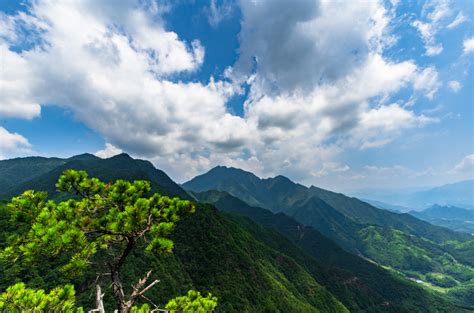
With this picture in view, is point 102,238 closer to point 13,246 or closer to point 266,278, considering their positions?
point 13,246

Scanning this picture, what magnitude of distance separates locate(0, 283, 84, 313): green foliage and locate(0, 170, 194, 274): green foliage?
1.11m

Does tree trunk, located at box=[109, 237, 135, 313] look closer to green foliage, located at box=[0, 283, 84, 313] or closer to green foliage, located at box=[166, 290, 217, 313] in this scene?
green foliage, located at box=[0, 283, 84, 313]

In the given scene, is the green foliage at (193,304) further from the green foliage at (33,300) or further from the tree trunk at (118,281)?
the green foliage at (33,300)

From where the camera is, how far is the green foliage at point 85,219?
7.34 meters

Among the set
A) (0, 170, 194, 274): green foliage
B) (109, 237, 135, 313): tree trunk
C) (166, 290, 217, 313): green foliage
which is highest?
(0, 170, 194, 274): green foliage

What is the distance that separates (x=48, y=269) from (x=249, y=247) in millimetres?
122263

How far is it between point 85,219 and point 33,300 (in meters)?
3.23

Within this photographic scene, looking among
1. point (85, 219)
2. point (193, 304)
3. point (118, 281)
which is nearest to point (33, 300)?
point (118, 281)

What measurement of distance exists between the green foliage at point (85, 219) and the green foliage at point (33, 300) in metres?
1.11

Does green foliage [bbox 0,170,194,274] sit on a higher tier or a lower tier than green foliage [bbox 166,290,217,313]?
higher

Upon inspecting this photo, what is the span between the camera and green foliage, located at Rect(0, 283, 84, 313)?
7891 mm

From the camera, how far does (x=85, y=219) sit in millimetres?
8234

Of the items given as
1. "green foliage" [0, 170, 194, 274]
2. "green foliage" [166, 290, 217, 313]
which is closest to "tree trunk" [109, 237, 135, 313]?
"green foliage" [0, 170, 194, 274]

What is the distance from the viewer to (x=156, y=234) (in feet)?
28.2
